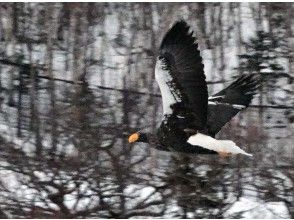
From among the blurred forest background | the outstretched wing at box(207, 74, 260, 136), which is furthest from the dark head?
the outstretched wing at box(207, 74, 260, 136)

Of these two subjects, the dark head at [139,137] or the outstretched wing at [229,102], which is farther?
the dark head at [139,137]

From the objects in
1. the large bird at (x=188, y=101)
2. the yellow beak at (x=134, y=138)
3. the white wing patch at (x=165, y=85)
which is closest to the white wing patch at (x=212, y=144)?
the large bird at (x=188, y=101)

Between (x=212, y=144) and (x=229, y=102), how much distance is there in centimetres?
30

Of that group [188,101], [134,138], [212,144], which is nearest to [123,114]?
[134,138]

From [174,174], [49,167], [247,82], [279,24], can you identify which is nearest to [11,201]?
[49,167]

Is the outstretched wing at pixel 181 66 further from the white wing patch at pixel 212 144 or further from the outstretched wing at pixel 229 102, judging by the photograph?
the outstretched wing at pixel 229 102

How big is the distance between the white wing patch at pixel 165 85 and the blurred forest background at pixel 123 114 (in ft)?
2.21

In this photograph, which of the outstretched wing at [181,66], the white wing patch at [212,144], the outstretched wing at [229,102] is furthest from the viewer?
the outstretched wing at [229,102]

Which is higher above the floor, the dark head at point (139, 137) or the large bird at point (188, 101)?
the large bird at point (188, 101)

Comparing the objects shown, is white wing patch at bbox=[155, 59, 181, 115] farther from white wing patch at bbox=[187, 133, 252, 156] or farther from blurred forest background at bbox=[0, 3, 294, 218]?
blurred forest background at bbox=[0, 3, 294, 218]

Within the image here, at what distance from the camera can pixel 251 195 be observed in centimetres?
633

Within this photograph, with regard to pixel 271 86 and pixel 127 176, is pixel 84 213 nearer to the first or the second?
pixel 127 176

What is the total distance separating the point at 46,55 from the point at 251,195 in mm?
1803

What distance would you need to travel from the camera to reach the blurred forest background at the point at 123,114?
6199 millimetres
